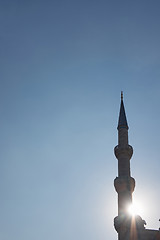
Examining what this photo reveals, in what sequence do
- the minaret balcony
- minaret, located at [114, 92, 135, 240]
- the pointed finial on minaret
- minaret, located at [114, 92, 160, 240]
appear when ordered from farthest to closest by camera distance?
the pointed finial on minaret, the minaret balcony, minaret, located at [114, 92, 135, 240], minaret, located at [114, 92, 160, 240]

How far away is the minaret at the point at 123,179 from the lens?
2125 centimetres

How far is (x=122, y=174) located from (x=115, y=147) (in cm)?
257

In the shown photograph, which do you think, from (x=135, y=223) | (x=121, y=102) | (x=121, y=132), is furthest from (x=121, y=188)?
(x=121, y=102)

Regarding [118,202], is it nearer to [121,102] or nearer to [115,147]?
[115,147]

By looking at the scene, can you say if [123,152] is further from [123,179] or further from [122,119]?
[122,119]

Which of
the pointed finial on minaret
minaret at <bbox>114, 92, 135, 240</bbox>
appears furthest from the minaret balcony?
the pointed finial on minaret

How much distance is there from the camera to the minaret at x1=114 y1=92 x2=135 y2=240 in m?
21.3

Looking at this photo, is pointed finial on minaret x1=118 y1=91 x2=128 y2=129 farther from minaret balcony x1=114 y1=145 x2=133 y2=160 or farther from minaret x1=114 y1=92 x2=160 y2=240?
minaret balcony x1=114 y1=145 x2=133 y2=160

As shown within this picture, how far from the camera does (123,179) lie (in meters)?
22.9

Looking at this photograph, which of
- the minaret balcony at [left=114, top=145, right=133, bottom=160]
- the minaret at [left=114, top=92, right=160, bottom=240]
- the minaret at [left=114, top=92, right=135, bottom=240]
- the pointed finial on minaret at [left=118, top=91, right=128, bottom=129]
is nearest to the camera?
the minaret at [left=114, top=92, right=160, bottom=240]

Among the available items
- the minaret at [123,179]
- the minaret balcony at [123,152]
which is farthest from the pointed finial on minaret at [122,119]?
the minaret balcony at [123,152]

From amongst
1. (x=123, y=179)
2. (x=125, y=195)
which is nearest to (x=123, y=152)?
(x=123, y=179)

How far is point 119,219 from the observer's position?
21375 mm

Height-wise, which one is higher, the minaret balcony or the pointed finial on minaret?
the pointed finial on minaret
